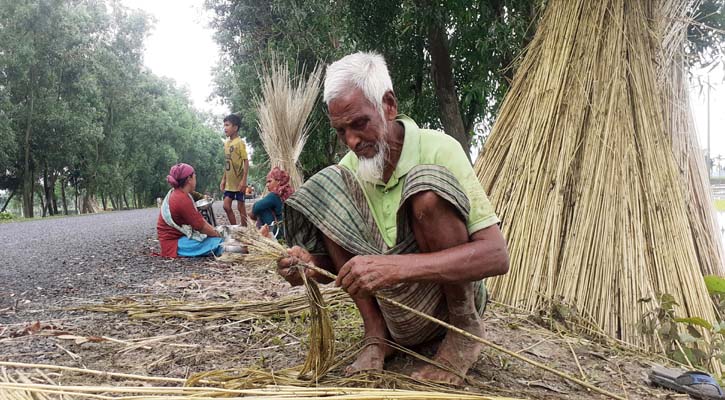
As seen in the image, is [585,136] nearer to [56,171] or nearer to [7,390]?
[7,390]

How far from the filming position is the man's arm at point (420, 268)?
1.45 metres

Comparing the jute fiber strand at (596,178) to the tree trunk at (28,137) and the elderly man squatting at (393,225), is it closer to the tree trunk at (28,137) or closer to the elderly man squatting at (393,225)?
the elderly man squatting at (393,225)

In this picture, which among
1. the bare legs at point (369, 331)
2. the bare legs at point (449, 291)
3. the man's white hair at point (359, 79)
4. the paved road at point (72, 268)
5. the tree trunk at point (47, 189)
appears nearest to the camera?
the bare legs at point (449, 291)

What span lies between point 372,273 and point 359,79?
1.87ft

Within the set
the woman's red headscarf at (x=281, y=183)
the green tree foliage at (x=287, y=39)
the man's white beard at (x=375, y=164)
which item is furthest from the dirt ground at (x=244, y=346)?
the green tree foliage at (x=287, y=39)

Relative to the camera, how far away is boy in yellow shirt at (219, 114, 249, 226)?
621cm

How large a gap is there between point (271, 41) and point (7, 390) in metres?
6.76

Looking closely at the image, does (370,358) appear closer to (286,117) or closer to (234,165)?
(286,117)

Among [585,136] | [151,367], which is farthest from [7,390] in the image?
[585,136]

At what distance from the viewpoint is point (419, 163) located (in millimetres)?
1671

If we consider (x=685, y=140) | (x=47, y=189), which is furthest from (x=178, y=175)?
(x=47, y=189)

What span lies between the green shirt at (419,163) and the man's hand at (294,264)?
0.83 feet

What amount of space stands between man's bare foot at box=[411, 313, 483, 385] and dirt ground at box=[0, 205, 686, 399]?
6cm

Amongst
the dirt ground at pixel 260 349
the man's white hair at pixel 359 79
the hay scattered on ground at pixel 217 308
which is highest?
the man's white hair at pixel 359 79
